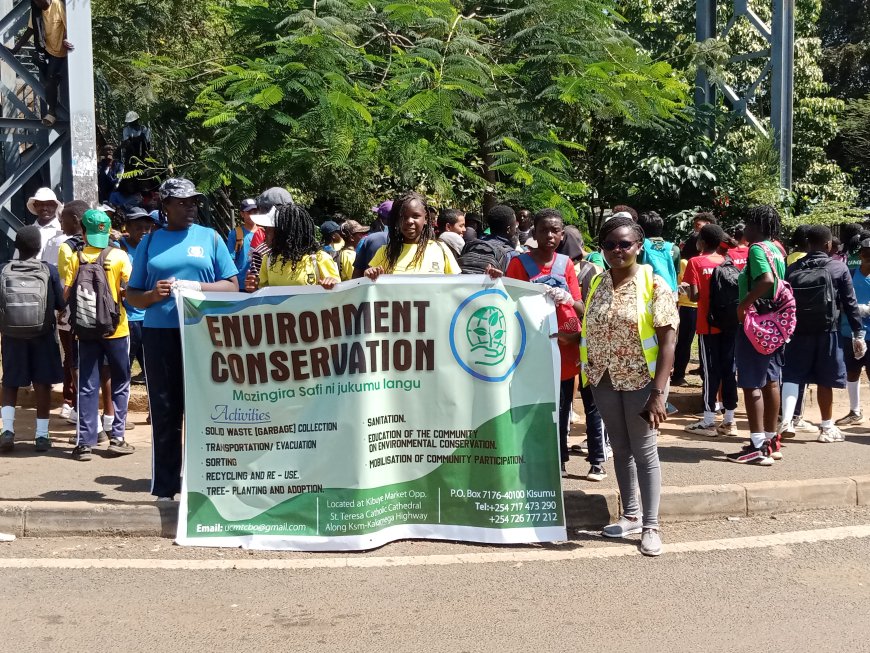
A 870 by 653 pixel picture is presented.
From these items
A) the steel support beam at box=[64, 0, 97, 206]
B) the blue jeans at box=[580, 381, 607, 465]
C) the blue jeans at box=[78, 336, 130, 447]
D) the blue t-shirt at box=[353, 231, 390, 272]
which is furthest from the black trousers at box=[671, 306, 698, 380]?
the steel support beam at box=[64, 0, 97, 206]

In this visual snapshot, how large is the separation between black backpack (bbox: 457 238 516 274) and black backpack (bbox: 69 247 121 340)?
2.75m

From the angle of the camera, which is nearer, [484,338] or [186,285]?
[484,338]

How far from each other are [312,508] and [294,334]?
102 centimetres

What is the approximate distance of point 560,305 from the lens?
6387 millimetres

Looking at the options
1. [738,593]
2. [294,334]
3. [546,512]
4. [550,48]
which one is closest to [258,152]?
[550,48]

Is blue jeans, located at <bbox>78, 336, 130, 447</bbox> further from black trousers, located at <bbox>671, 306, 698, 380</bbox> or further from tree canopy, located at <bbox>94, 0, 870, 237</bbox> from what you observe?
black trousers, located at <bbox>671, 306, 698, 380</bbox>

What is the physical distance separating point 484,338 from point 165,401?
2035 millimetres

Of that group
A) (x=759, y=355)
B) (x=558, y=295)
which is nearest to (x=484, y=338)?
(x=558, y=295)

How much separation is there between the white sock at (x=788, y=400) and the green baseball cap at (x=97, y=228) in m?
5.88

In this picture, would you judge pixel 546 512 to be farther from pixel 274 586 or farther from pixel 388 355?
pixel 274 586

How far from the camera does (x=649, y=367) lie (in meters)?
5.69

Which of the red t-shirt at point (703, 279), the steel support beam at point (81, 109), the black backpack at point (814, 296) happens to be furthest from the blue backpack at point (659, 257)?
the steel support beam at point (81, 109)

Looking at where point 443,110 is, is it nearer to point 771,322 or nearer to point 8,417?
point 771,322

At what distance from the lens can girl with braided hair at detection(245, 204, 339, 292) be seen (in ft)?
20.4
